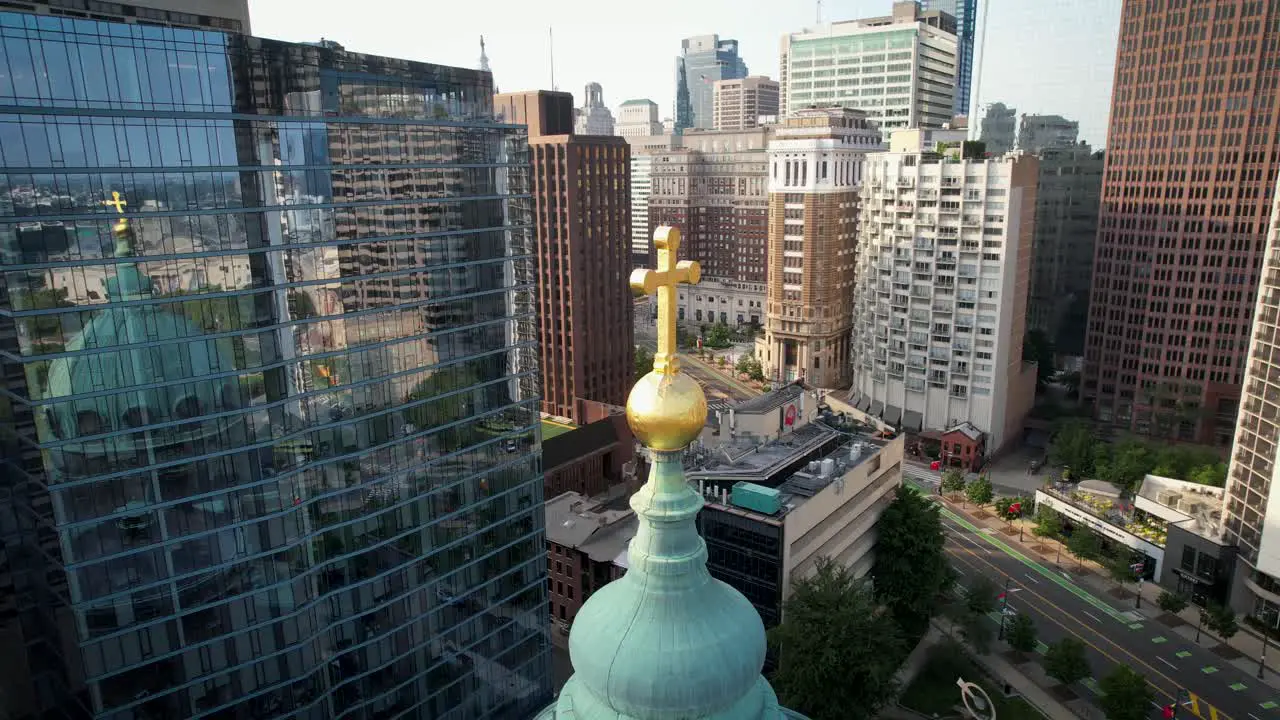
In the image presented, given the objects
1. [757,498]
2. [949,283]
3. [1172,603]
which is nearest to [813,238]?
[949,283]

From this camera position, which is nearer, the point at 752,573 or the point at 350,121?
the point at 350,121

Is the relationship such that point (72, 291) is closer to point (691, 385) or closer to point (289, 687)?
point (289, 687)

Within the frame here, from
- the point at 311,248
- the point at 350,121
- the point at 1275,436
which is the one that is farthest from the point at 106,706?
the point at 1275,436

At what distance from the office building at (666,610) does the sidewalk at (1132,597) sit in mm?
64203

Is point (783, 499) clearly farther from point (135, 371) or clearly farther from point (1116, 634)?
point (135, 371)

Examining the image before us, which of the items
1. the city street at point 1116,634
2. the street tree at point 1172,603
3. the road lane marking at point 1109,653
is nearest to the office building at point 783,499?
the city street at point 1116,634

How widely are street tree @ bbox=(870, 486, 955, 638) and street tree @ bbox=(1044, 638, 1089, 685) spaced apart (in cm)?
1004

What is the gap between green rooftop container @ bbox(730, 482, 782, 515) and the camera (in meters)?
54.2

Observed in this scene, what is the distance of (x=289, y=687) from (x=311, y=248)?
812 inches

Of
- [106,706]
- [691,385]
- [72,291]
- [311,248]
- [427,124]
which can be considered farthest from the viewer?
[427,124]

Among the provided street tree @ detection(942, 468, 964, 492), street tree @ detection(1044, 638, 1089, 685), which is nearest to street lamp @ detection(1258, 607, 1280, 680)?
street tree @ detection(1044, 638, 1089, 685)

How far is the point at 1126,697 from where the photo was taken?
170ft

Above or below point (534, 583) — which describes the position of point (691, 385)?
above

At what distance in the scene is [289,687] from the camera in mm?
Answer: 39656
